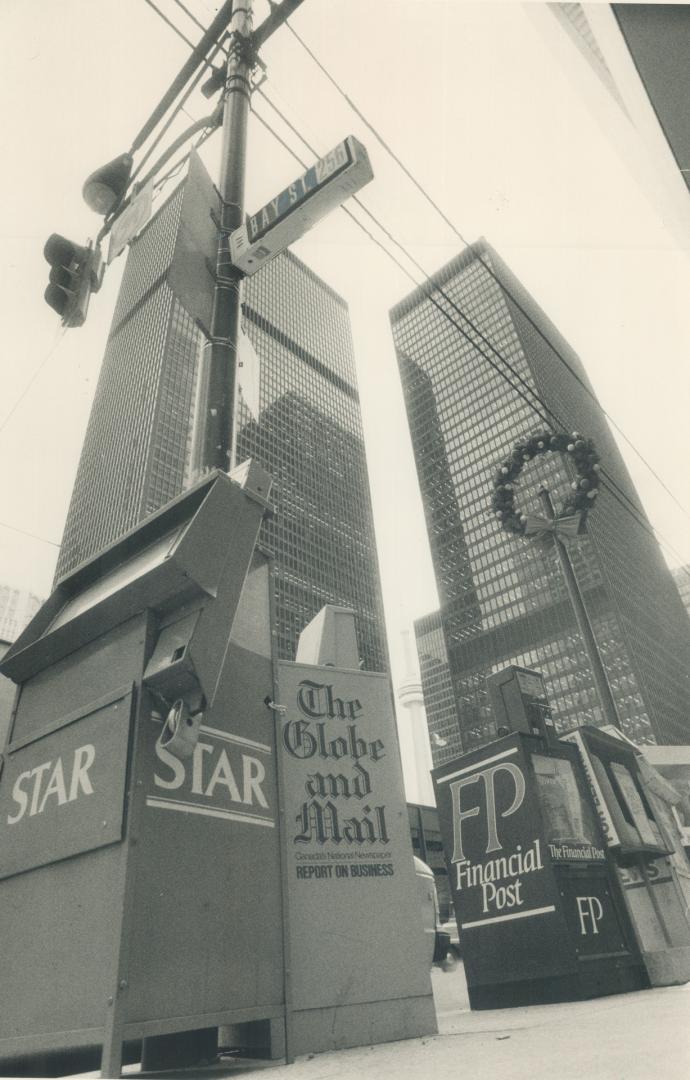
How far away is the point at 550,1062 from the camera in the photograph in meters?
1.28

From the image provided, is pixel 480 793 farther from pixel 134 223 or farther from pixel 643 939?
pixel 134 223

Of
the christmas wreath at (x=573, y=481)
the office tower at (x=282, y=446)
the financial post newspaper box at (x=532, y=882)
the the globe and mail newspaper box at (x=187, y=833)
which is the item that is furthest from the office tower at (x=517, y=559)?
the the globe and mail newspaper box at (x=187, y=833)

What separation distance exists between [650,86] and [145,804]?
3.12 metres

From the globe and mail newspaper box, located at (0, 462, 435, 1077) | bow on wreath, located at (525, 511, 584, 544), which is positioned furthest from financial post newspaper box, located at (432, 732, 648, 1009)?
bow on wreath, located at (525, 511, 584, 544)

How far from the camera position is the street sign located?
2.98 m

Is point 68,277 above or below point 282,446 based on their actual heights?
below

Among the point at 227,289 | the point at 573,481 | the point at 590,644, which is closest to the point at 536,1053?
the point at 227,289

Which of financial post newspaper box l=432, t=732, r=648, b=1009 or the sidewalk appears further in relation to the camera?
financial post newspaper box l=432, t=732, r=648, b=1009

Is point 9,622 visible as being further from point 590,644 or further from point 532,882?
point 590,644

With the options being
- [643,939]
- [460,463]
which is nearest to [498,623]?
[460,463]

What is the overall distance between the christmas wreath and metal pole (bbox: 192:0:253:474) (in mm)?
6548

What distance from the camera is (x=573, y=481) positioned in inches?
372

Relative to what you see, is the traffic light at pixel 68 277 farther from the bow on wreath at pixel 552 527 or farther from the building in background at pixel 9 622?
the bow on wreath at pixel 552 527

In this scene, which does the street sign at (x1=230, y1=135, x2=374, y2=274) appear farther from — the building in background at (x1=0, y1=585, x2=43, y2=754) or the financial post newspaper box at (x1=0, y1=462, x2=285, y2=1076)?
the building in background at (x1=0, y1=585, x2=43, y2=754)
